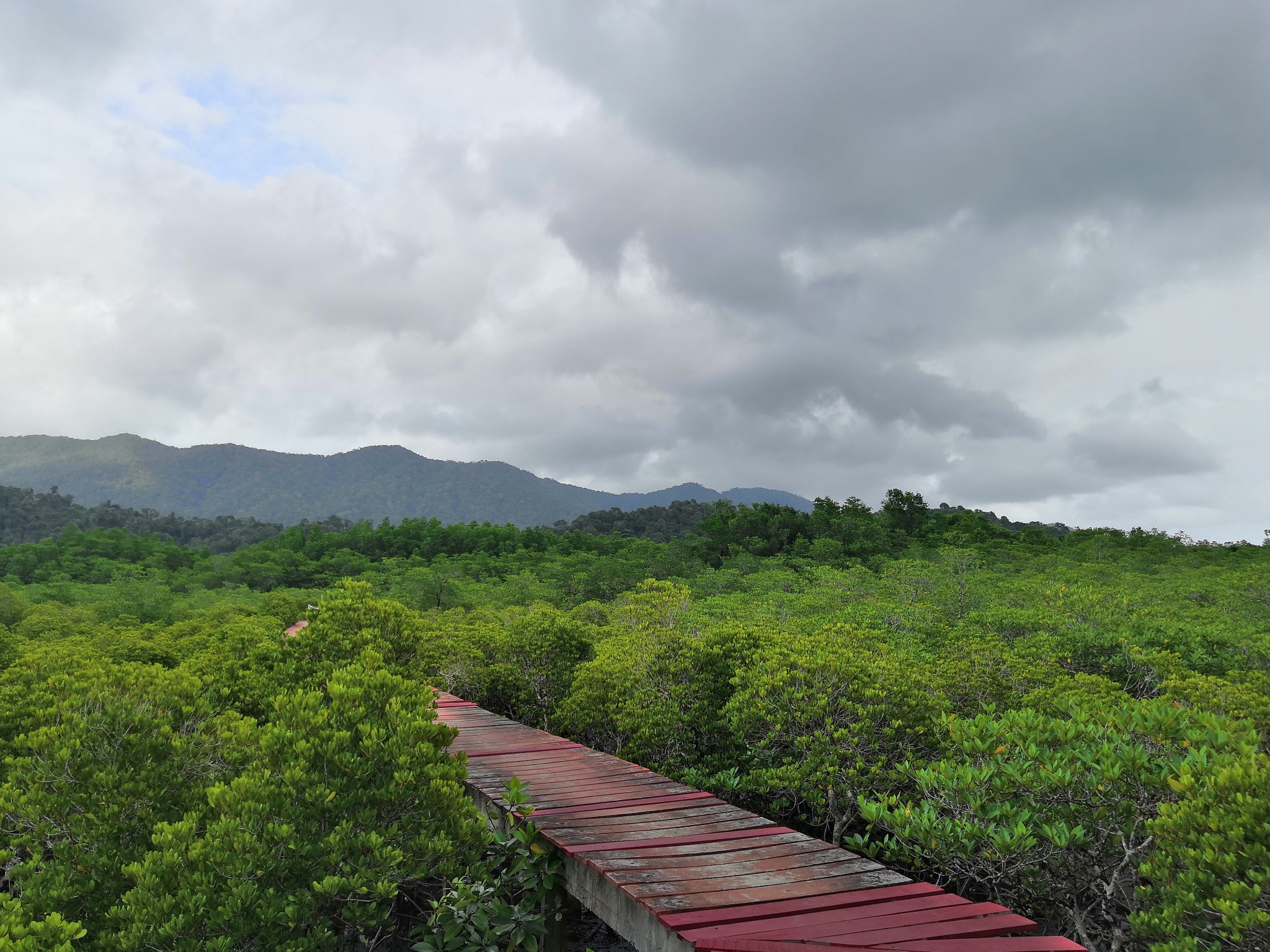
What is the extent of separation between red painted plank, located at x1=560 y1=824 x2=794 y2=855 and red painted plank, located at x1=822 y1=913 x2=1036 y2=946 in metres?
1.46

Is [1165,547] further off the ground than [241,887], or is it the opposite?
[1165,547]

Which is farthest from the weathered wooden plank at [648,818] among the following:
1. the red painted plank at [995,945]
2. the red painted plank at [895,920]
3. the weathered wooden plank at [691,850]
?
the red painted plank at [995,945]

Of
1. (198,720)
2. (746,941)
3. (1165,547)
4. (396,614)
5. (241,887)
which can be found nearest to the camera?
(746,941)

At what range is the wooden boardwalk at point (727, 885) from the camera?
3.89 meters

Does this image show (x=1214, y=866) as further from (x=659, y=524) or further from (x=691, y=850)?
(x=659, y=524)

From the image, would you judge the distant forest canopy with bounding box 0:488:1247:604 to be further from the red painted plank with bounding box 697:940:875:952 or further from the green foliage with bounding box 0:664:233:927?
the red painted plank with bounding box 697:940:875:952

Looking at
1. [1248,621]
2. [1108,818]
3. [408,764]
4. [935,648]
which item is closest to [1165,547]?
[1248,621]

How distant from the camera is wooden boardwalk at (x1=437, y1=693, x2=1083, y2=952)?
3895 millimetres

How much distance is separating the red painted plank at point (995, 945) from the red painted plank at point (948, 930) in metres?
0.04

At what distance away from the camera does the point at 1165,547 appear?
3819 cm

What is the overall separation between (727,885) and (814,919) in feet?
1.95

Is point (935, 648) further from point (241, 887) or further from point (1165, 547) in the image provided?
point (1165, 547)

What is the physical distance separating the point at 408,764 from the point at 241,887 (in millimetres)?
1087

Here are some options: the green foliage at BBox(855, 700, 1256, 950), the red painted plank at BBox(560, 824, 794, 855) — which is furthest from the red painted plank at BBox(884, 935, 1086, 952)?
the red painted plank at BBox(560, 824, 794, 855)
